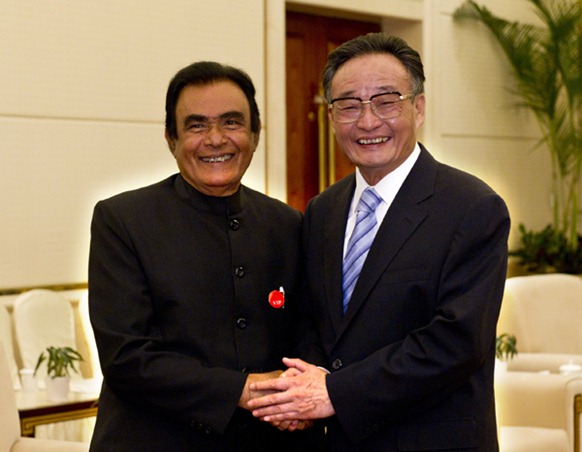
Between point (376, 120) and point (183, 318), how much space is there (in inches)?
24.3

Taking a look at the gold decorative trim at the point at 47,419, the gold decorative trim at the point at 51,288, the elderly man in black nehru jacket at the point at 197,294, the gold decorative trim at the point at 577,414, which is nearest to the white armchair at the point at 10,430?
the gold decorative trim at the point at 47,419

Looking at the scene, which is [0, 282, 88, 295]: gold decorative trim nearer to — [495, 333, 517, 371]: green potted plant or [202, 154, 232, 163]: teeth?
[495, 333, 517, 371]: green potted plant

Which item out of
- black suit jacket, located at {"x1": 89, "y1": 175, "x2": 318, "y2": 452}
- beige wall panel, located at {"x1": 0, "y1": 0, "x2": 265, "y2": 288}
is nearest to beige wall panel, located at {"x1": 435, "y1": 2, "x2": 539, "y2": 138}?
beige wall panel, located at {"x1": 0, "y1": 0, "x2": 265, "y2": 288}

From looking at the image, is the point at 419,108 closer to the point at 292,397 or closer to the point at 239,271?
the point at 239,271

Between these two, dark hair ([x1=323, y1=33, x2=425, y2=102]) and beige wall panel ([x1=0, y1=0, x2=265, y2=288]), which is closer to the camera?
dark hair ([x1=323, y1=33, x2=425, y2=102])

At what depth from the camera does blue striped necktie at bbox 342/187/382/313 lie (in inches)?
89.4

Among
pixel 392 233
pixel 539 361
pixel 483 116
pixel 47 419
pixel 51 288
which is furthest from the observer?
pixel 483 116

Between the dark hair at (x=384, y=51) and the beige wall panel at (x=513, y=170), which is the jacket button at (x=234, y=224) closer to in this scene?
the dark hair at (x=384, y=51)

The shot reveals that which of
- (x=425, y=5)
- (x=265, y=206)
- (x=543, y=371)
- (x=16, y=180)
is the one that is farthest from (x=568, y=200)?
(x=265, y=206)

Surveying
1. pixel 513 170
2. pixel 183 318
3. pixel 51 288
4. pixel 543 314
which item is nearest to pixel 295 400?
pixel 183 318

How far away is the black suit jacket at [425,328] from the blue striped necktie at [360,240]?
6 cm

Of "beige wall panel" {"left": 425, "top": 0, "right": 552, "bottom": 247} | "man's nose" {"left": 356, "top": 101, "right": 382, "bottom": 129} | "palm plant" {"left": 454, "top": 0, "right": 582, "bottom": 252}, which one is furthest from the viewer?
"palm plant" {"left": 454, "top": 0, "right": 582, "bottom": 252}

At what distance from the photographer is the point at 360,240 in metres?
2.29

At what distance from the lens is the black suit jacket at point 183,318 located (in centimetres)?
217
